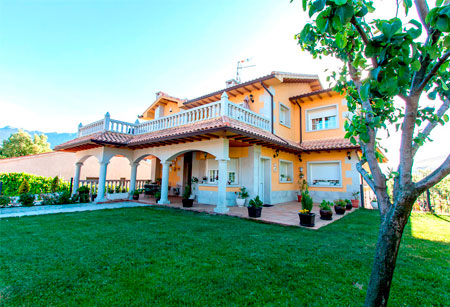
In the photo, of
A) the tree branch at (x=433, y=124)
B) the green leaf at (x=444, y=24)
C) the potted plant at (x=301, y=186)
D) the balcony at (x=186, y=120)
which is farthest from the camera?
the potted plant at (x=301, y=186)

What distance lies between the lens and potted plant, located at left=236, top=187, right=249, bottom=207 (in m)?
10.2

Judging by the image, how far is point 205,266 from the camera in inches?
141

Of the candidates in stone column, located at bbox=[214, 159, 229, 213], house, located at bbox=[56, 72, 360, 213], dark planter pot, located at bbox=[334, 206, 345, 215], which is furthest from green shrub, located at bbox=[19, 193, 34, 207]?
dark planter pot, located at bbox=[334, 206, 345, 215]

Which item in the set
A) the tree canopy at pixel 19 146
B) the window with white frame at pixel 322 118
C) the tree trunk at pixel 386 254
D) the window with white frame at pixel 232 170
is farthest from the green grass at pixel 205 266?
the tree canopy at pixel 19 146

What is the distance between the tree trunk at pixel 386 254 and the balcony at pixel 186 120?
288 inches

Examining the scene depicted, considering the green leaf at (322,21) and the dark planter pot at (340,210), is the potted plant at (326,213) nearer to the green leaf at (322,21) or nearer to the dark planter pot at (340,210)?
the dark planter pot at (340,210)

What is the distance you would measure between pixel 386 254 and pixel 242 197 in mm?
8724

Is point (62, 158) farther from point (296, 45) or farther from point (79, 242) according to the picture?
point (296, 45)

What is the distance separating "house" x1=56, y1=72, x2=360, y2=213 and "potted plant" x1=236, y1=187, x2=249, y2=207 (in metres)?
0.27

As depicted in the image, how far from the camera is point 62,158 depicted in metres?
18.3

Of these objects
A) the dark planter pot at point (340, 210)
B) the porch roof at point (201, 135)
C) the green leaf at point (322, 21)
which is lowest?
the dark planter pot at point (340, 210)

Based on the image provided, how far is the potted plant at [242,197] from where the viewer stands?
10.2 meters

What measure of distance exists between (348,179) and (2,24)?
787 inches

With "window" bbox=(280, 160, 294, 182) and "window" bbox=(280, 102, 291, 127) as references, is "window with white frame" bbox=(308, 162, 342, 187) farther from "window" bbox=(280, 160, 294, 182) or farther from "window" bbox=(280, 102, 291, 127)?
"window" bbox=(280, 102, 291, 127)
